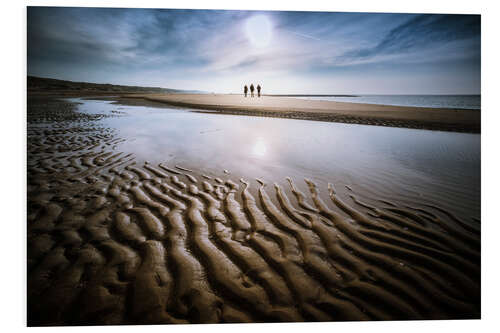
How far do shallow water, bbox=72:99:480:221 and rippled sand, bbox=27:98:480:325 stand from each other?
58 centimetres

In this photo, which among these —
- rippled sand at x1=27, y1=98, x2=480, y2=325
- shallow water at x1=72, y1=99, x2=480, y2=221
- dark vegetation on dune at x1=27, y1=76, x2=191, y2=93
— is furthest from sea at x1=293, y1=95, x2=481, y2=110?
dark vegetation on dune at x1=27, y1=76, x2=191, y2=93

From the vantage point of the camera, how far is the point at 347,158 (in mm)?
5484

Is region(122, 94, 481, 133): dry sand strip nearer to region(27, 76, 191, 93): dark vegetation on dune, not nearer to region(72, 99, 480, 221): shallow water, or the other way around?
region(72, 99, 480, 221): shallow water

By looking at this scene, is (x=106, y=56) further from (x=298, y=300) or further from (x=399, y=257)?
(x=399, y=257)

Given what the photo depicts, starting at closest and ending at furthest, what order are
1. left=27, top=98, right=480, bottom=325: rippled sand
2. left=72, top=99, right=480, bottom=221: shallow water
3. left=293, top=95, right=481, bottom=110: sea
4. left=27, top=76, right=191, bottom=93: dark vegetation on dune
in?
left=27, top=98, right=480, bottom=325: rippled sand → left=72, top=99, right=480, bottom=221: shallow water → left=293, top=95, right=481, bottom=110: sea → left=27, top=76, right=191, bottom=93: dark vegetation on dune

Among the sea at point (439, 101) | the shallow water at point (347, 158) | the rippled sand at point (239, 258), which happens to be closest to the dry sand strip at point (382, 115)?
the sea at point (439, 101)

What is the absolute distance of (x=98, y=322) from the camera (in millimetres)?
1906

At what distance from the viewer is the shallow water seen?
3.82m

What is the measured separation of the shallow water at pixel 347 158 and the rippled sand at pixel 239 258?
0.58m

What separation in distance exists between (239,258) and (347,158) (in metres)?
4.14

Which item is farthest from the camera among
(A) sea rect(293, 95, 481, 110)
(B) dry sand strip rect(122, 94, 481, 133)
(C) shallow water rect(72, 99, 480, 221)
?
(B) dry sand strip rect(122, 94, 481, 133)

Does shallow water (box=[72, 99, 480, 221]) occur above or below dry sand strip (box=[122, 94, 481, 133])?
below

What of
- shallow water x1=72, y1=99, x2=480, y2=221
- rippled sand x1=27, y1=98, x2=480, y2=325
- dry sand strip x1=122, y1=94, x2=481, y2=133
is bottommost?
rippled sand x1=27, y1=98, x2=480, y2=325

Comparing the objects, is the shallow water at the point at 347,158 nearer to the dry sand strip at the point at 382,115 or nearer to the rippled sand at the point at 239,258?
the rippled sand at the point at 239,258
